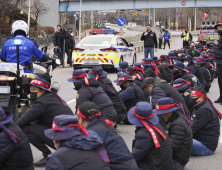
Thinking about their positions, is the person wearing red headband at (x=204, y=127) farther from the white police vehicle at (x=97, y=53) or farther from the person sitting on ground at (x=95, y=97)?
the white police vehicle at (x=97, y=53)

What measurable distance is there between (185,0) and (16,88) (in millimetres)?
56377

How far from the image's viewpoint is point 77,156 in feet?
11.4

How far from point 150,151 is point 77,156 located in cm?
168

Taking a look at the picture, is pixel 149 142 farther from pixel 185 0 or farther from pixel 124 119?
pixel 185 0

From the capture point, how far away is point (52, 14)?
57.0 metres

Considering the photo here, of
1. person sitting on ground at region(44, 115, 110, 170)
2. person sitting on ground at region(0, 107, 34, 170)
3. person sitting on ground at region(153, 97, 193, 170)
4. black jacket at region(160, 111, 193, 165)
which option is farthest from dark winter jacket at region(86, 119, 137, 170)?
black jacket at region(160, 111, 193, 165)

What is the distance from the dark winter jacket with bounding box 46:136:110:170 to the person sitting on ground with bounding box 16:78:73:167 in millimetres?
2514

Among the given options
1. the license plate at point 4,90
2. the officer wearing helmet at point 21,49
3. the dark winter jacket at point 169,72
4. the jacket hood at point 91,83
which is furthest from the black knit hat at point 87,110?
the dark winter jacket at point 169,72

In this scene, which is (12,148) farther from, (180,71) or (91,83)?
(180,71)

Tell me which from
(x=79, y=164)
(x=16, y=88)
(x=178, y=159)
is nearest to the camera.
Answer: (x=79, y=164)

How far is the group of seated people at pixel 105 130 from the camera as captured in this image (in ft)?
11.8

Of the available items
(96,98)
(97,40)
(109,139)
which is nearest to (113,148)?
(109,139)

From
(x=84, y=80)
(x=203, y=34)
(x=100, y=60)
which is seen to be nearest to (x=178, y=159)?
(x=84, y=80)

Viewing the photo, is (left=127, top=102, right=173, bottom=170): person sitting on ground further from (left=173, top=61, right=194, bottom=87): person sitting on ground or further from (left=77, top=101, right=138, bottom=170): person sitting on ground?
(left=173, top=61, right=194, bottom=87): person sitting on ground
